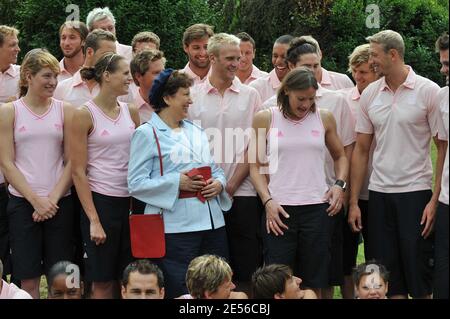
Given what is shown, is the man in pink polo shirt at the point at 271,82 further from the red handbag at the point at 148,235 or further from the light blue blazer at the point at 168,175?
the red handbag at the point at 148,235

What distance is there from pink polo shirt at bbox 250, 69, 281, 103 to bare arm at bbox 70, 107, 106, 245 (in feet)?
5.24

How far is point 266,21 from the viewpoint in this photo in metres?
15.4

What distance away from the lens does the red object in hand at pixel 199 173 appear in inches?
249

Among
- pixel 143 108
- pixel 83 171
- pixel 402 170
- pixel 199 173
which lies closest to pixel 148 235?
pixel 199 173

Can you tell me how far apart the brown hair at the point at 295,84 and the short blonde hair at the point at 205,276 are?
1259 millimetres

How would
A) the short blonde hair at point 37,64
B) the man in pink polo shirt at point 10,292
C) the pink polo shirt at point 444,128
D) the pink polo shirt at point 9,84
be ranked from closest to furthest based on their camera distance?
the pink polo shirt at point 444,128 → the man in pink polo shirt at point 10,292 → the short blonde hair at point 37,64 → the pink polo shirt at point 9,84

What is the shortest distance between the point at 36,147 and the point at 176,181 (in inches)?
41.7

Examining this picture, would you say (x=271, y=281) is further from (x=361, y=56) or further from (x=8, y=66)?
(x=8, y=66)

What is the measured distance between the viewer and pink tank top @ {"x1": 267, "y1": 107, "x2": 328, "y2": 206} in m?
6.34

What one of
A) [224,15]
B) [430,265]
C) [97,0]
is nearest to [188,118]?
[430,265]

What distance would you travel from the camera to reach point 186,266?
20.6 ft

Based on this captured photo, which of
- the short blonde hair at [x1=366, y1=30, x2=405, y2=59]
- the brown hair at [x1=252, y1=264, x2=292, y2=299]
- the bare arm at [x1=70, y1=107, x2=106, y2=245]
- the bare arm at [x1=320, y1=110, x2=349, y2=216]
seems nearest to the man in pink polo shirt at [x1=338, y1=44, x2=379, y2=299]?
the bare arm at [x1=320, y1=110, x2=349, y2=216]

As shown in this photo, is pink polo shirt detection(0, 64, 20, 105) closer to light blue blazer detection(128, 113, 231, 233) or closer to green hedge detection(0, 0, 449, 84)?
light blue blazer detection(128, 113, 231, 233)

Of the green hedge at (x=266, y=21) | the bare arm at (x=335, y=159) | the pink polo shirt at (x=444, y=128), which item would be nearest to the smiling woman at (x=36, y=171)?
the bare arm at (x=335, y=159)
